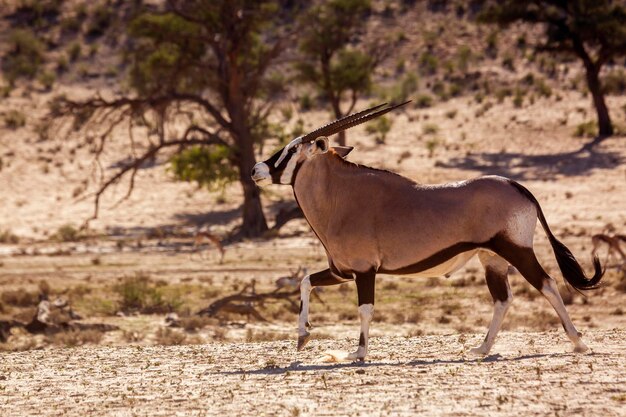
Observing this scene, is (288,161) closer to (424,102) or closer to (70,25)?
(424,102)

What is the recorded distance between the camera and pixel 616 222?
34.8 meters

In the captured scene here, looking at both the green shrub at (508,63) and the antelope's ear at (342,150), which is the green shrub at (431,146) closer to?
the green shrub at (508,63)

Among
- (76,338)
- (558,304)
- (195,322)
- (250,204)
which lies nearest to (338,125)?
(558,304)

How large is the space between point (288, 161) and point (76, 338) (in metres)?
6.45

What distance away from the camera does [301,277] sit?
914 inches

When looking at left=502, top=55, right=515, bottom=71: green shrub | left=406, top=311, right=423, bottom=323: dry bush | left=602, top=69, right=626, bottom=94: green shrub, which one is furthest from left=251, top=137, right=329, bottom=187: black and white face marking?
left=502, top=55, right=515, bottom=71: green shrub

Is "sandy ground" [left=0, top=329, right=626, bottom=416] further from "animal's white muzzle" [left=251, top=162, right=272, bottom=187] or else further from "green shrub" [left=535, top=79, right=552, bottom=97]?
"green shrub" [left=535, top=79, right=552, bottom=97]

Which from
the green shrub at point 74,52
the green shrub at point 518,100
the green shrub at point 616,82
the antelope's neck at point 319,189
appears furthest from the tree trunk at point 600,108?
the antelope's neck at point 319,189

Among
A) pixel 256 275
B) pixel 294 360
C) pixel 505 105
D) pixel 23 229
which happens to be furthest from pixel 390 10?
pixel 294 360

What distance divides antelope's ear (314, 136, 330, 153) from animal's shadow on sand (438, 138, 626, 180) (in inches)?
1200

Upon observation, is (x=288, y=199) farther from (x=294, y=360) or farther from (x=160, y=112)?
(x=294, y=360)

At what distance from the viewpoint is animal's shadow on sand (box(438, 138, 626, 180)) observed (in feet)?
140

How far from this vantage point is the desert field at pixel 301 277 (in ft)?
32.1

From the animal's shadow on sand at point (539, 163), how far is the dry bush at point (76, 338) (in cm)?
2611
